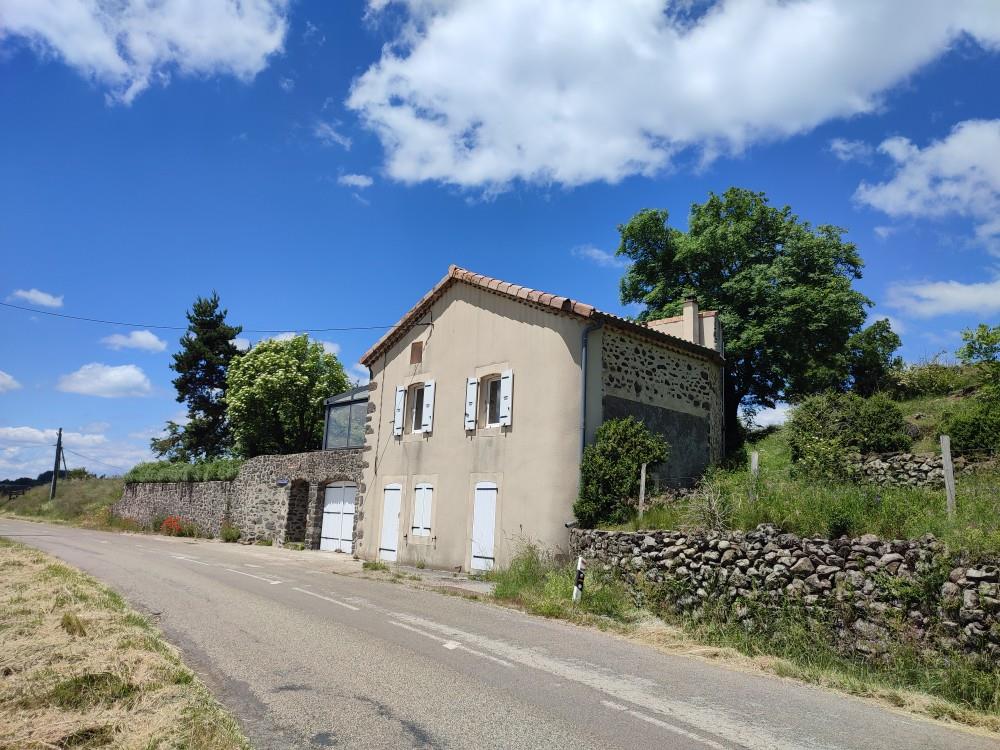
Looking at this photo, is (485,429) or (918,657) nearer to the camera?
(918,657)

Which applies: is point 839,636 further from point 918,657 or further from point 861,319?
point 861,319

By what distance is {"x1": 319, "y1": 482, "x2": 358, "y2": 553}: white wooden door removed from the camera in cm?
2178

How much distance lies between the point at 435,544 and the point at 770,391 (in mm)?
11661

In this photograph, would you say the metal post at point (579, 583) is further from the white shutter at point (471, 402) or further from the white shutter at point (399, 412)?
the white shutter at point (399, 412)

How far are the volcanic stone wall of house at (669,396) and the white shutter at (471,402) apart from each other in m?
3.13

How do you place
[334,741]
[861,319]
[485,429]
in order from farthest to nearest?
[861,319] → [485,429] → [334,741]

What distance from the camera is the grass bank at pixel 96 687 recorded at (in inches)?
163

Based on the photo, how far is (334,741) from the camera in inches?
173

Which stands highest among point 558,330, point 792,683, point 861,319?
point 861,319

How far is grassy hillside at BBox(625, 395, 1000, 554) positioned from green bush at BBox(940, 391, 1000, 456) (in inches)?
31.0

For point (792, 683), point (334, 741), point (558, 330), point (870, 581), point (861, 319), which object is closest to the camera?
point (334, 741)

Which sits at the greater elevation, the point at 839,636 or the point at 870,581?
the point at 870,581

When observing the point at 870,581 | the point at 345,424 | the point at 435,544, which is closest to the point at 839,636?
the point at 870,581

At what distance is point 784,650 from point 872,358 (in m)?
13.9
